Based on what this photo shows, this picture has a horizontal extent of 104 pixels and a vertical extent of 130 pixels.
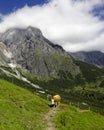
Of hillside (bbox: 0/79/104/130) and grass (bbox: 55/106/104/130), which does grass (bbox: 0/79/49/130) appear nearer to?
hillside (bbox: 0/79/104/130)

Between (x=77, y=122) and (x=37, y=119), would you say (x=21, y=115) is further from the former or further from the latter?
(x=77, y=122)

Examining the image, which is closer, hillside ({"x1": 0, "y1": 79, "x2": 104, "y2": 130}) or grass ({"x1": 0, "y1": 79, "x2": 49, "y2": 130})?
grass ({"x1": 0, "y1": 79, "x2": 49, "y2": 130})

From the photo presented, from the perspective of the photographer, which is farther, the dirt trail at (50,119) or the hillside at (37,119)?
the dirt trail at (50,119)

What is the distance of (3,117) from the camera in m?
55.4

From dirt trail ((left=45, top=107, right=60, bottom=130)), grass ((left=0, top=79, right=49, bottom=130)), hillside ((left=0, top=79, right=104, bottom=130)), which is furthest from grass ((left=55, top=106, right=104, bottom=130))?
grass ((left=0, top=79, right=49, bottom=130))

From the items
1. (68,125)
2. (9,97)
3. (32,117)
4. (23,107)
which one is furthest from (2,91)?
(68,125)

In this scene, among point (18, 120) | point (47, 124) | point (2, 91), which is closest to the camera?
point (18, 120)

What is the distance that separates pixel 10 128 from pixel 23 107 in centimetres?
2288

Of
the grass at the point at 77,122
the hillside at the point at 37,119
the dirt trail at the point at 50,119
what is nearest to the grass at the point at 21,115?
the hillside at the point at 37,119

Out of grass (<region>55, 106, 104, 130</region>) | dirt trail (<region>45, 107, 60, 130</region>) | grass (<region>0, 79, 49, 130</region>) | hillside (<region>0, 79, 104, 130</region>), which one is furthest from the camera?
grass (<region>55, 106, 104, 130</region>)

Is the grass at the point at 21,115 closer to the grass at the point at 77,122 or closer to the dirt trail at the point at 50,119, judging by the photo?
the dirt trail at the point at 50,119

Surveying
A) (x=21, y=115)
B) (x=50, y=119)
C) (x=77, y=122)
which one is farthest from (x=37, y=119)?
(x=77, y=122)

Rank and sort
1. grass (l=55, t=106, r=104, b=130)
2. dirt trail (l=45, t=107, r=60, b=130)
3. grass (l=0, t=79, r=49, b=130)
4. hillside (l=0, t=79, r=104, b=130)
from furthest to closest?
grass (l=55, t=106, r=104, b=130) → dirt trail (l=45, t=107, r=60, b=130) → hillside (l=0, t=79, r=104, b=130) → grass (l=0, t=79, r=49, b=130)

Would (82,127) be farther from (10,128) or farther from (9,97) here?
(9,97)
